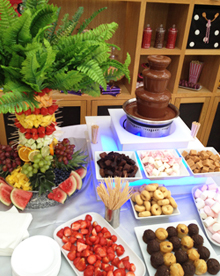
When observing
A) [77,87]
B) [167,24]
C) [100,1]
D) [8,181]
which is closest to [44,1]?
[77,87]

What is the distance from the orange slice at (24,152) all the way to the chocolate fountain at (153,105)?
632 mm

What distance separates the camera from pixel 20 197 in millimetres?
1259

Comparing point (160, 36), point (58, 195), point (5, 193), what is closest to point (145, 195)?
point (58, 195)

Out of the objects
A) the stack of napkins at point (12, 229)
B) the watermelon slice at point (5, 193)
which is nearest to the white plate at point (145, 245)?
the stack of napkins at point (12, 229)

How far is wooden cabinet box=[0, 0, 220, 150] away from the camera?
260 cm

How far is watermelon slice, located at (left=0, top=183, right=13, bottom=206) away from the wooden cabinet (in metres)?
1.55

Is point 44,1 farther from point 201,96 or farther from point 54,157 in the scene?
point 201,96

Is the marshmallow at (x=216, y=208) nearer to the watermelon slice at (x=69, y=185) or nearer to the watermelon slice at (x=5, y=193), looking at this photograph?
the watermelon slice at (x=69, y=185)

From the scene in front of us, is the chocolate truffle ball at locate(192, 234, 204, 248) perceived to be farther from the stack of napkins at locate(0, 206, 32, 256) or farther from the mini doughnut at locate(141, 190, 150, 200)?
the stack of napkins at locate(0, 206, 32, 256)

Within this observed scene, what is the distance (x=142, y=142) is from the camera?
5.02ft

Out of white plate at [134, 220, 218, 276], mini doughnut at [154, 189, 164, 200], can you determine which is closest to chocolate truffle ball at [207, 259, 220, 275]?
white plate at [134, 220, 218, 276]

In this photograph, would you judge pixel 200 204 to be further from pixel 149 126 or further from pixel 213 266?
pixel 149 126

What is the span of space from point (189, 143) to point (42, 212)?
1033mm

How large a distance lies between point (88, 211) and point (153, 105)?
713 mm
